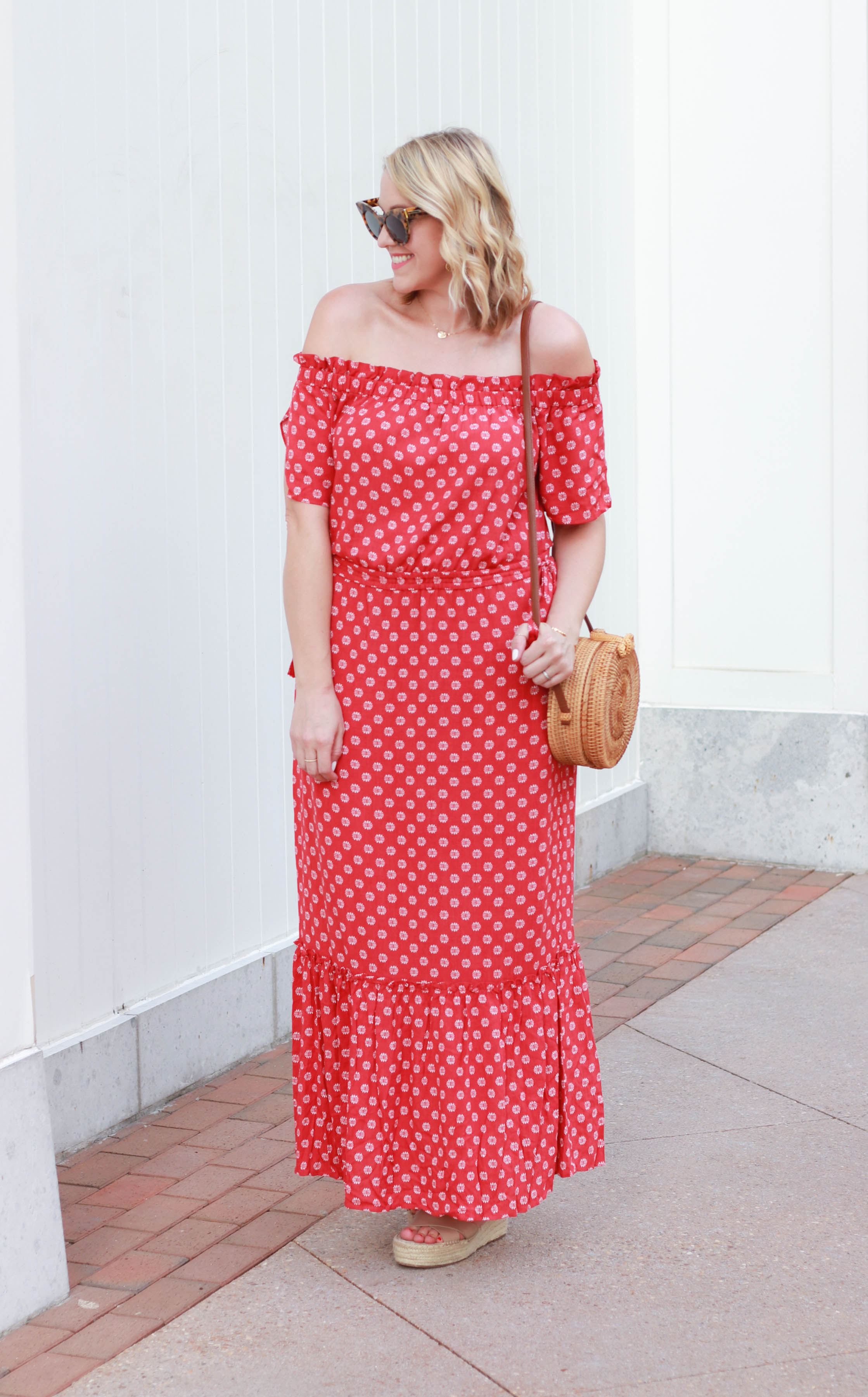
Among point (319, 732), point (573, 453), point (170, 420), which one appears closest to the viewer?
point (319, 732)

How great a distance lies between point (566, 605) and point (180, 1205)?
56.9 inches

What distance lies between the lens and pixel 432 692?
2.92 metres

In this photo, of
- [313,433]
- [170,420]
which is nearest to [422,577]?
[313,433]

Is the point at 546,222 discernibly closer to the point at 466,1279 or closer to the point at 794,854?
the point at 794,854

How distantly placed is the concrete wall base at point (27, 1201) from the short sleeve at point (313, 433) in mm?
1090

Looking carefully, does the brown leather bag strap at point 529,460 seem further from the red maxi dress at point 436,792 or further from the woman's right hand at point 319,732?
the woman's right hand at point 319,732

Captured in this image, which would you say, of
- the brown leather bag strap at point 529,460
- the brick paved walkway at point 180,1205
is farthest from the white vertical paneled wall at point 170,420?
the brown leather bag strap at point 529,460

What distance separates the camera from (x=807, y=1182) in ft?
11.2

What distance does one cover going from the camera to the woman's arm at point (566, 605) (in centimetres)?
288

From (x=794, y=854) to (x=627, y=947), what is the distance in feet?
4.49

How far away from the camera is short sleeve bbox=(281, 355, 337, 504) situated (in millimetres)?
2895

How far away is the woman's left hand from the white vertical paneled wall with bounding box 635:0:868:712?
3.62 metres

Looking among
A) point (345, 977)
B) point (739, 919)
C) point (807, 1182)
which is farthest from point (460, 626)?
point (739, 919)

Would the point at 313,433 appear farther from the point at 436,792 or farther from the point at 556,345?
the point at 436,792
